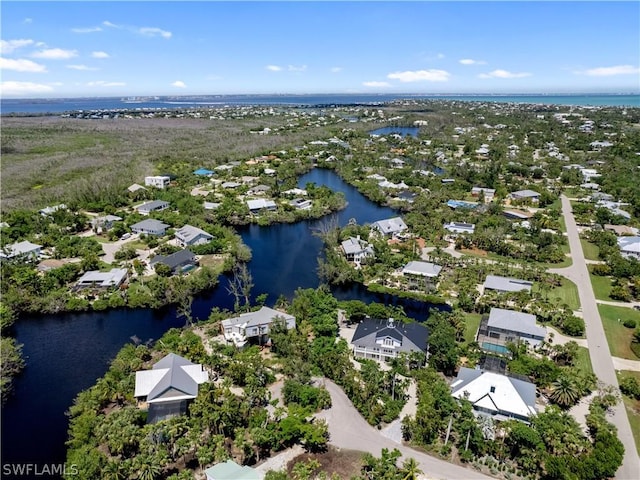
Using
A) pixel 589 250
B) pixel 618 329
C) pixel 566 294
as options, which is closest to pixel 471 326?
pixel 618 329

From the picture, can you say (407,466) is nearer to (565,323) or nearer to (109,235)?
(565,323)

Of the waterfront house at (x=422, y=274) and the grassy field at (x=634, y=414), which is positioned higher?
the waterfront house at (x=422, y=274)

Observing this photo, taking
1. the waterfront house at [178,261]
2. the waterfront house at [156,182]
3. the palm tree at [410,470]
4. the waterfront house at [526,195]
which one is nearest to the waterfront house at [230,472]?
the palm tree at [410,470]

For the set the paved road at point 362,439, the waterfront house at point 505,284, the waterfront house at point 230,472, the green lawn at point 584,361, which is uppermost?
the waterfront house at point 505,284

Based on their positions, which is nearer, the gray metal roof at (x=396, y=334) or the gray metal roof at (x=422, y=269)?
the gray metal roof at (x=396, y=334)

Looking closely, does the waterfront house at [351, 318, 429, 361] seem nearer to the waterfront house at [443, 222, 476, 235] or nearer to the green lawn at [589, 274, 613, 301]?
the green lawn at [589, 274, 613, 301]

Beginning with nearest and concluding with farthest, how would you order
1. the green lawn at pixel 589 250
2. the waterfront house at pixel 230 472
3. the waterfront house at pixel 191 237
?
the waterfront house at pixel 230 472, the green lawn at pixel 589 250, the waterfront house at pixel 191 237

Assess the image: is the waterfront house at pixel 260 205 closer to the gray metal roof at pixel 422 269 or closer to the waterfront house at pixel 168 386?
the gray metal roof at pixel 422 269
